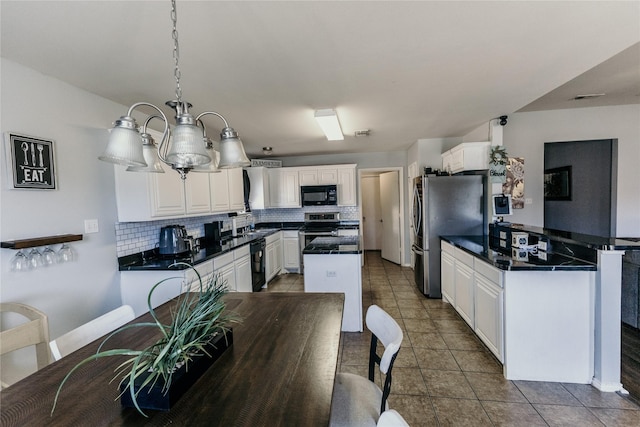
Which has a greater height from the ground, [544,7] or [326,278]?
[544,7]

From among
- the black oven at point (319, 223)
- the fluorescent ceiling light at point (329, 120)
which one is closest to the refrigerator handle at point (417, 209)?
the fluorescent ceiling light at point (329, 120)

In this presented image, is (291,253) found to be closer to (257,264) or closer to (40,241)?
(257,264)

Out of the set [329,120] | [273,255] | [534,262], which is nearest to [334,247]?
[329,120]

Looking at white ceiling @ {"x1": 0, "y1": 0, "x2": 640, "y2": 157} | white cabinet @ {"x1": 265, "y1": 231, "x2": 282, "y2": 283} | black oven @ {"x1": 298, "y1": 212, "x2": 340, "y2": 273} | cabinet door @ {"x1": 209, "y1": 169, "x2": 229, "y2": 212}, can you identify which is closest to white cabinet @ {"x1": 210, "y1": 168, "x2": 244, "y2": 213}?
cabinet door @ {"x1": 209, "y1": 169, "x2": 229, "y2": 212}

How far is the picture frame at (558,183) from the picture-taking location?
4477 millimetres

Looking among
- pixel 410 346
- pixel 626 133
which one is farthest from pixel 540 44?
pixel 626 133

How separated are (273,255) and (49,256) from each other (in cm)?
325

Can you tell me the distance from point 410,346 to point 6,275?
10.1 ft

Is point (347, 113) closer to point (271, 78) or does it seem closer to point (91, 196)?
point (271, 78)

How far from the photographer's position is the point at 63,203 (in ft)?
7.02

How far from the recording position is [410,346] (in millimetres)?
2674

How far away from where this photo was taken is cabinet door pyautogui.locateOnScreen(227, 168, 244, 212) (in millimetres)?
3990

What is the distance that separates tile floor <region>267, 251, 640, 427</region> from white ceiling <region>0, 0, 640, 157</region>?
7.68 feet

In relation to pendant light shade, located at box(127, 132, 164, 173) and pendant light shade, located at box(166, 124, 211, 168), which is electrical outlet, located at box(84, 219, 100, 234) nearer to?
pendant light shade, located at box(127, 132, 164, 173)
